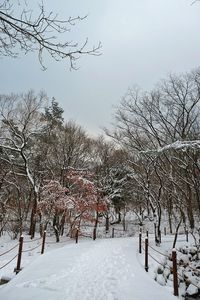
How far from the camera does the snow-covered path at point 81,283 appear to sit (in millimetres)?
5605

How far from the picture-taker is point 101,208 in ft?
69.9

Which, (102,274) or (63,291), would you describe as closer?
(63,291)

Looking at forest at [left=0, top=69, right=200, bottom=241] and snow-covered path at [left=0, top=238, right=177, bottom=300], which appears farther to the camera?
forest at [left=0, top=69, right=200, bottom=241]

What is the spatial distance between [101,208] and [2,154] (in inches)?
364

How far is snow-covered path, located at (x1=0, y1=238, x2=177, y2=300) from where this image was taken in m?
5.61

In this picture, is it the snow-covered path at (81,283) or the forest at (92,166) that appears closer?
the snow-covered path at (81,283)

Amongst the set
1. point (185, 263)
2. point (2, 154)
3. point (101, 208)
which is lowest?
point (185, 263)

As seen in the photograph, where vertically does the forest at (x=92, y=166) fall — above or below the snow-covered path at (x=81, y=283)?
above

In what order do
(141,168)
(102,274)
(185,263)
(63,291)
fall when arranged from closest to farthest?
1. (63,291)
2. (102,274)
3. (185,263)
4. (141,168)

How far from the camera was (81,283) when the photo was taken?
6.49 metres

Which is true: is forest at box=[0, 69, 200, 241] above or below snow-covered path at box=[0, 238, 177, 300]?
above

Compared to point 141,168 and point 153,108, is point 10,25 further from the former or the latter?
point 141,168

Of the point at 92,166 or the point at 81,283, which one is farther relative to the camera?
the point at 92,166

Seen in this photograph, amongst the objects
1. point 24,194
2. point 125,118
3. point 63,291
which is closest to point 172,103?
point 125,118
